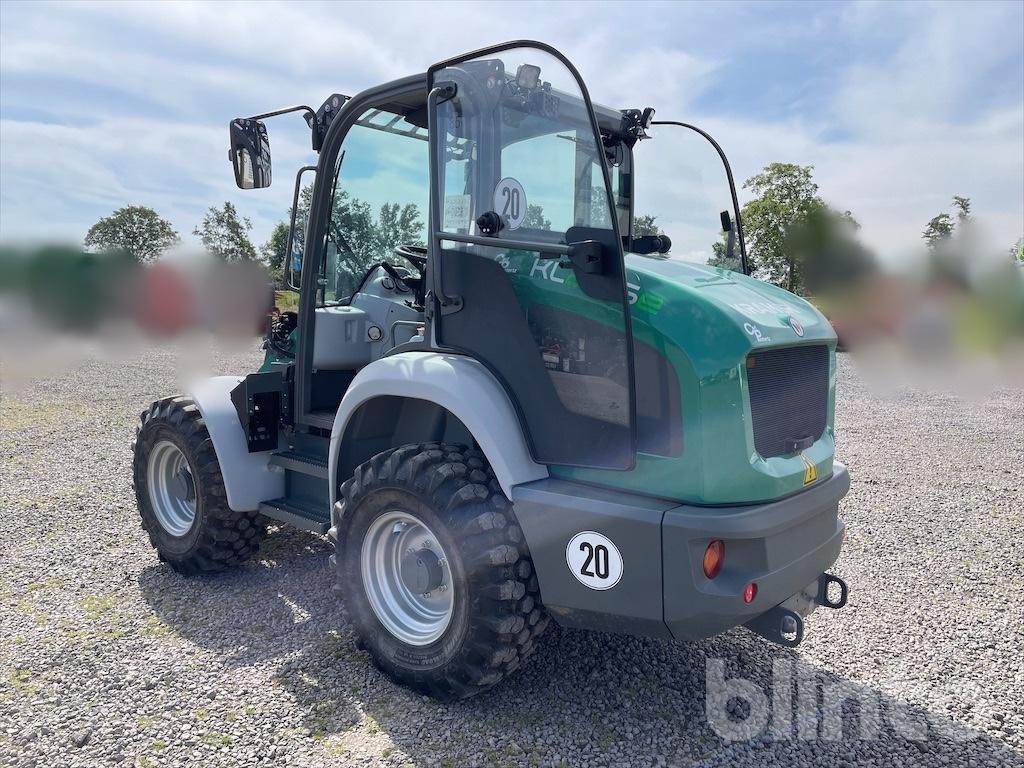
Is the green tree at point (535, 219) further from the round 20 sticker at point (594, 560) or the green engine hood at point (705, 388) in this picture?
Result: the round 20 sticker at point (594, 560)

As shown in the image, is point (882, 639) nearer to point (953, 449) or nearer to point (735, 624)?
point (735, 624)

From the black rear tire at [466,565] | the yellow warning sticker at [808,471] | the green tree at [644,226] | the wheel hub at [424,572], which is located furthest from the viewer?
the green tree at [644,226]

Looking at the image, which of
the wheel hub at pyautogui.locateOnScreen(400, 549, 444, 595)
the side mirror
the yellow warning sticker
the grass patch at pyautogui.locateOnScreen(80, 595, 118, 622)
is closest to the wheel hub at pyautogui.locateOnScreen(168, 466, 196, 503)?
the grass patch at pyautogui.locateOnScreen(80, 595, 118, 622)

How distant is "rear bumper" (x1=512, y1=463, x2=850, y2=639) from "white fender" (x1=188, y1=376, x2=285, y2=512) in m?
2.03

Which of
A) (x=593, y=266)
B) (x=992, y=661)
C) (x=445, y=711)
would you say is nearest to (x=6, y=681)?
(x=445, y=711)

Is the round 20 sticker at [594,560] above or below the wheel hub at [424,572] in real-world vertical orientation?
above

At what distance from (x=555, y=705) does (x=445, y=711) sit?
47 centimetres

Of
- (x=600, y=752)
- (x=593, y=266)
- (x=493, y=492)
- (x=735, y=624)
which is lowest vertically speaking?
(x=600, y=752)

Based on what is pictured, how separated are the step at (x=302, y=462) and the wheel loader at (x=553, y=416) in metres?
0.27

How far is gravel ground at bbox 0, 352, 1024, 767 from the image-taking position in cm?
303

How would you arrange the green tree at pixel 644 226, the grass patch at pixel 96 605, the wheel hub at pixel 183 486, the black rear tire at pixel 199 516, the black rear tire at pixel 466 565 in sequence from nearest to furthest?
the black rear tire at pixel 466 565
the green tree at pixel 644 226
the grass patch at pixel 96 605
the black rear tire at pixel 199 516
the wheel hub at pixel 183 486

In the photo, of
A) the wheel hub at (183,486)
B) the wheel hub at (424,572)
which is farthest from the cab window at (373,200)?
the wheel hub at (424,572)

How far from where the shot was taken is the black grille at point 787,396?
9.85 ft

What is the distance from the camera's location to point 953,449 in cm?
837
